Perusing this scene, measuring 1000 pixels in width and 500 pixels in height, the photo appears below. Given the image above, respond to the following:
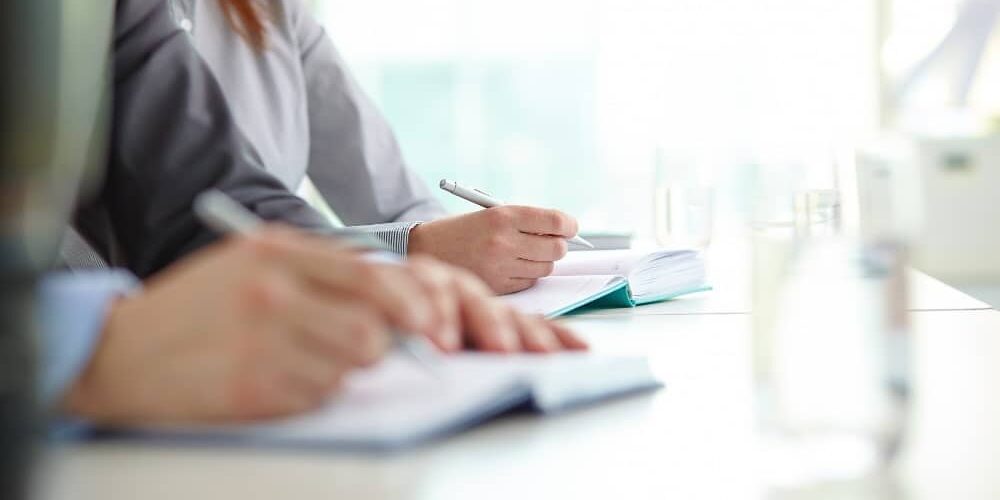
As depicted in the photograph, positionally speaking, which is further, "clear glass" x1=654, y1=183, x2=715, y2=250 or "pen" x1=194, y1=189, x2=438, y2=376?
"clear glass" x1=654, y1=183, x2=715, y2=250

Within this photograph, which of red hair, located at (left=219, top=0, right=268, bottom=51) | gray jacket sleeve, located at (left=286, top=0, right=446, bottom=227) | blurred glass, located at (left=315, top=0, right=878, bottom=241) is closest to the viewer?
red hair, located at (left=219, top=0, right=268, bottom=51)

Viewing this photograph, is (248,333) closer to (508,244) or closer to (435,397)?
(435,397)

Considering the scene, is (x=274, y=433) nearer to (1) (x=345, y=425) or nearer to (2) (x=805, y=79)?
(1) (x=345, y=425)

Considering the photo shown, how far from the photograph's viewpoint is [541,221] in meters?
1.24

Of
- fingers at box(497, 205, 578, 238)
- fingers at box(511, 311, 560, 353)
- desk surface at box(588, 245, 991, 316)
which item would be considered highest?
fingers at box(497, 205, 578, 238)

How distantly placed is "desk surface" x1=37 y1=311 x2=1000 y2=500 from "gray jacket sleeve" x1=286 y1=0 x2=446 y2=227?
1224 mm

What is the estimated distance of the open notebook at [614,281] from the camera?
3.89 feet

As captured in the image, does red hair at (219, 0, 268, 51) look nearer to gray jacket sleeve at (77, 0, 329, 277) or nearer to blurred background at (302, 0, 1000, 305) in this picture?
gray jacket sleeve at (77, 0, 329, 277)

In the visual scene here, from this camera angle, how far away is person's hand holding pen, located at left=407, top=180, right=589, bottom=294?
1236 mm

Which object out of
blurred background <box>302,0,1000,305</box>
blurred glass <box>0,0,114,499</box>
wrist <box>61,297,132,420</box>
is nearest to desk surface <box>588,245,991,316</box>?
wrist <box>61,297,132,420</box>

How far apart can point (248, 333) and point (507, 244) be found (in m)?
0.72

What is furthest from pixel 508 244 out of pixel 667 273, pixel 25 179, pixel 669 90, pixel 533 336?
pixel 669 90

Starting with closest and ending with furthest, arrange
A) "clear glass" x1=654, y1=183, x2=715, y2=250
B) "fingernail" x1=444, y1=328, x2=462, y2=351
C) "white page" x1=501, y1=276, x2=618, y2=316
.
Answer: "fingernail" x1=444, y1=328, x2=462, y2=351
"white page" x1=501, y1=276, x2=618, y2=316
"clear glass" x1=654, y1=183, x2=715, y2=250

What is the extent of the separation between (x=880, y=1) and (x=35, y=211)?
6.19 m
